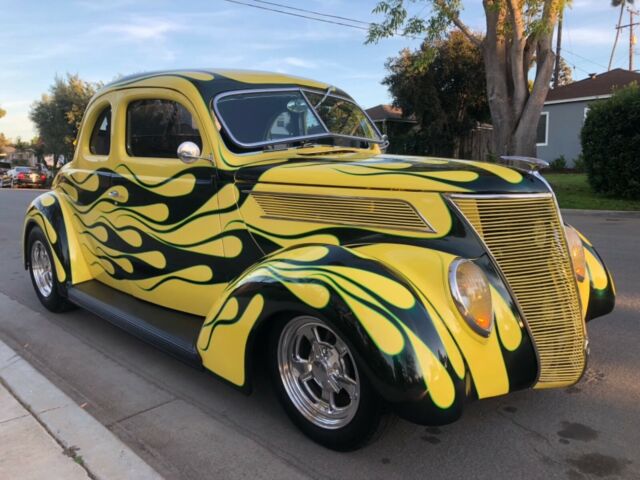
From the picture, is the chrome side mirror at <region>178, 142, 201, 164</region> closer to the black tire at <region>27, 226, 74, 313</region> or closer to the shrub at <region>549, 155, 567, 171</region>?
the black tire at <region>27, 226, 74, 313</region>

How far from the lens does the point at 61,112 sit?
42094 millimetres

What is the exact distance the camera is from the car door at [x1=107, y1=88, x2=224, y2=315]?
345cm

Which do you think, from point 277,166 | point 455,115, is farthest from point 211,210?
point 455,115

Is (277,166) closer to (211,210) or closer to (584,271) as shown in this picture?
(211,210)

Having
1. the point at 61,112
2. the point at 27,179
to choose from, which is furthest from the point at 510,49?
the point at 61,112

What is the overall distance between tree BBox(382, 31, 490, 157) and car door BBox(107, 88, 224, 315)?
67.4 feet

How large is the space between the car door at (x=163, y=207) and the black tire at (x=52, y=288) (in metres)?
0.85

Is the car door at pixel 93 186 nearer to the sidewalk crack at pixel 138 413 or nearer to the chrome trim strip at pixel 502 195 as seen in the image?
the sidewalk crack at pixel 138 413

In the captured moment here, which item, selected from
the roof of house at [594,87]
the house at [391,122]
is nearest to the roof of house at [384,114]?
the house at [391,122]

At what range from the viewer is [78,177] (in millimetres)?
4691

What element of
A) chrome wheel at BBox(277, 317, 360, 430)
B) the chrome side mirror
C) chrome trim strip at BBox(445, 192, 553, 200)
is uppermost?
the chrome side mirror

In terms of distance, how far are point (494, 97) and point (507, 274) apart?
12730mm

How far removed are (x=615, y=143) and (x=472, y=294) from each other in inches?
464

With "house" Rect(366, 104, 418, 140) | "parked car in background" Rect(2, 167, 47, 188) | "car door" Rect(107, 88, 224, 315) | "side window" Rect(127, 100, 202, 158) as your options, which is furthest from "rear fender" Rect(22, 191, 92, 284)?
"parked car in background" Rect(2, 167, 47, 188)
